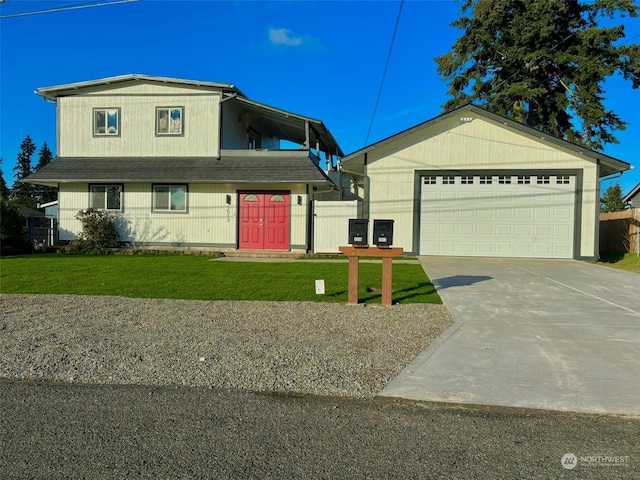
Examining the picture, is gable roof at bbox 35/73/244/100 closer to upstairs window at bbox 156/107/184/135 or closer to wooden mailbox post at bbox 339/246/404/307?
upstairs window at bbox 156/107/184/135

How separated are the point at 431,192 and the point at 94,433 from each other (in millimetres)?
14136

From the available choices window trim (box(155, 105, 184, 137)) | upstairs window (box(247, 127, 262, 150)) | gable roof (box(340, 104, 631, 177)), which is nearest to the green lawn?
gable roof (box(340, 104, 631, 177))

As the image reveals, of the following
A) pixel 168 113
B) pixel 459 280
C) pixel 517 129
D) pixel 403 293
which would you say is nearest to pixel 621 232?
pixel 517 129

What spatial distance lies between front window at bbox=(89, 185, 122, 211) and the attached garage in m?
9.32

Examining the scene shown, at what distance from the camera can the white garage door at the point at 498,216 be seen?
15148mm

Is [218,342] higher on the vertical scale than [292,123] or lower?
lower

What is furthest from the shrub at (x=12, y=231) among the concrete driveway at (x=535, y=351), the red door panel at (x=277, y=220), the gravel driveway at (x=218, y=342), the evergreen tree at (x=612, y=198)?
the evergreen tree at (x=612, y=198)

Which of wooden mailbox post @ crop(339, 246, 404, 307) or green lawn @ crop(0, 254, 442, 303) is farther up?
wooden mailbox post @ crop(339, 246, 404, 307)

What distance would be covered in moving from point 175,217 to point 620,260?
17004 millimetres

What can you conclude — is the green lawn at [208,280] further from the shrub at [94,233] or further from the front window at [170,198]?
the front window at [170,198]

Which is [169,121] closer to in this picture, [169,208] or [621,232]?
[169,208]

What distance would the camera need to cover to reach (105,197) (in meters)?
17.7

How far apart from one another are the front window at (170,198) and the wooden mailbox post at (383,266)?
11.4 meters

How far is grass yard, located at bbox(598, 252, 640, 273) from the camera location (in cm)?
1443
